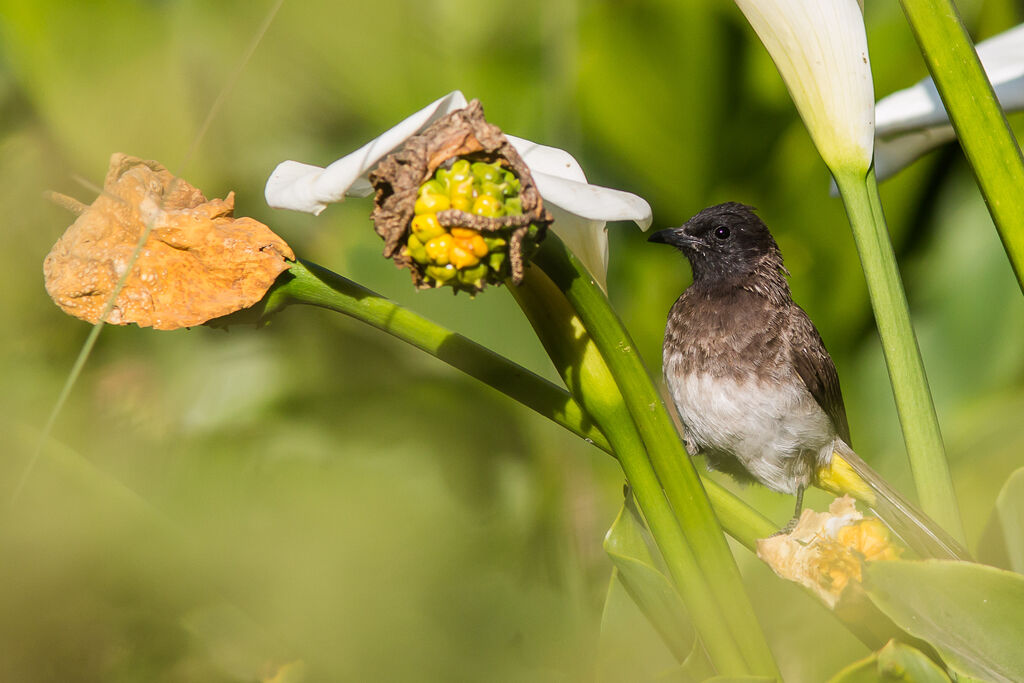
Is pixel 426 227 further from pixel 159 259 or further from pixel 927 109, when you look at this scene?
pixel 927 109

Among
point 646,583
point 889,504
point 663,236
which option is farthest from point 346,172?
point 663,236

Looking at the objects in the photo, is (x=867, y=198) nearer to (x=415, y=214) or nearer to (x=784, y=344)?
(x=415, y=214)

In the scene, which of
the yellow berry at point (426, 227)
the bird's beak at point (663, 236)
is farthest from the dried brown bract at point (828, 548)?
the bird's beak at point (663, 236)

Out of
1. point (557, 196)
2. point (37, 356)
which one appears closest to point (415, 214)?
point (557, 196)

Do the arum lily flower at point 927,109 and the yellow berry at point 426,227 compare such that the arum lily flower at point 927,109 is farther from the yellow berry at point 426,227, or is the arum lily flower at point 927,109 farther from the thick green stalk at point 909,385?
the yellow berry at point 426,227

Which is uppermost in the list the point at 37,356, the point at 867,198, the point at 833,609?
the point at 37,356

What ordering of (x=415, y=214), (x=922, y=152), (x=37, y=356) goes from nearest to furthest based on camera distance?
(x=415, y=214) < (x=922, y=152) < (x=37, y=356)
